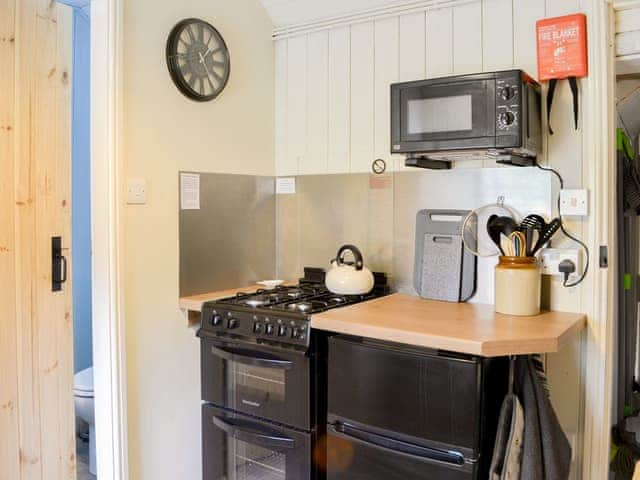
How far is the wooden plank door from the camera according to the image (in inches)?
74.0

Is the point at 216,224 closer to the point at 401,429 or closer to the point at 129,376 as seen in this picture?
the point at 129,376

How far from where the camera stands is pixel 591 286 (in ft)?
6.47

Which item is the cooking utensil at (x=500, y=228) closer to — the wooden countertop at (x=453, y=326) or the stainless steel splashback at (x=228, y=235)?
the wooden countertop at (x=453, y=326)

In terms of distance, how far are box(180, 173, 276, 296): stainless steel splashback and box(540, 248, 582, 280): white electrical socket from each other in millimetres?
1317

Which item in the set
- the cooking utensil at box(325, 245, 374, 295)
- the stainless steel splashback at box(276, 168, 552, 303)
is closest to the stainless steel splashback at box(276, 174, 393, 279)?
the stainless steel splashback at box(276, 168, 552, 303)

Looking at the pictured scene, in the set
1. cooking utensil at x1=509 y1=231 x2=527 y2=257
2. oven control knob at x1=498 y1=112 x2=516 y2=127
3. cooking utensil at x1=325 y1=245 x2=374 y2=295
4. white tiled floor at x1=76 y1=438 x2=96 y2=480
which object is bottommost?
white tiled floor at x1=76 y1=438 x2=96 y2=480

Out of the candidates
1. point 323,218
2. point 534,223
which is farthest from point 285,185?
point 534,223

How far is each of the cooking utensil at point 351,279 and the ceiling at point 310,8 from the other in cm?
111

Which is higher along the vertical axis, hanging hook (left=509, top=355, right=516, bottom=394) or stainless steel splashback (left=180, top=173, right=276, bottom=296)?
stainless steel splashback (left=180, top=173, right=276, bottom=296)

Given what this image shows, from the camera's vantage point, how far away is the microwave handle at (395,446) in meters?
1.64

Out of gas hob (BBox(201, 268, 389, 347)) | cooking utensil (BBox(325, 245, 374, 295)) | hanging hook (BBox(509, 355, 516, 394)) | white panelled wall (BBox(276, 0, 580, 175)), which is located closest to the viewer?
hanging hook (BBox(509, 355, 516, 394))

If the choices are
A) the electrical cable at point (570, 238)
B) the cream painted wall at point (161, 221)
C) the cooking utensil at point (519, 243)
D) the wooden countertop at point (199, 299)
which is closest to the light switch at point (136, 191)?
the cream painted wall at point (161, 221)

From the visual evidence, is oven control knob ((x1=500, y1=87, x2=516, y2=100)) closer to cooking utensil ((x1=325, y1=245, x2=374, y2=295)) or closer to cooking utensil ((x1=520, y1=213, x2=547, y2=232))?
cooking utensil ((x1=520, y1=213, x2=547, y2=232))

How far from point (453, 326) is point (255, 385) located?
808mm
